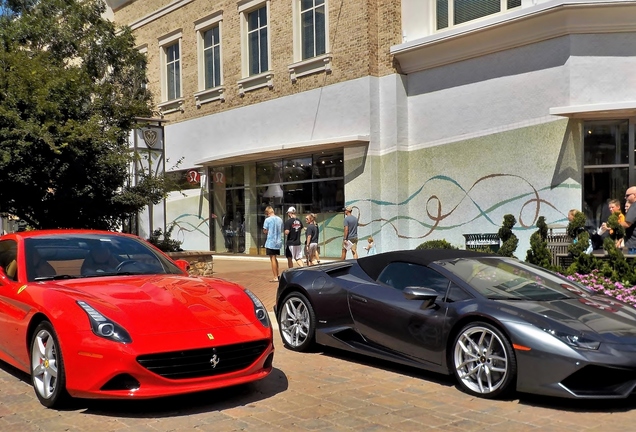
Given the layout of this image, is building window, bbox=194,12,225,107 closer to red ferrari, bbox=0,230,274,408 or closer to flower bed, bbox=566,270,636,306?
flower bed, bbox=566,270,636,306

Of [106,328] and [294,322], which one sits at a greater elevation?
[106,328]

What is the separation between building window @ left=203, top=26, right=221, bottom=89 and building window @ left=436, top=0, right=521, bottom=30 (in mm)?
9220

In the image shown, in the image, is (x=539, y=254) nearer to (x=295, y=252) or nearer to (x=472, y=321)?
(x=472, y=321)

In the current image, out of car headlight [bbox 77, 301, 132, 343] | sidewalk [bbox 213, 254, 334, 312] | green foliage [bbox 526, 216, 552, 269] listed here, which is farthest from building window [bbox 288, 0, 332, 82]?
car headlight [bbox 77, 301, 132, 343]

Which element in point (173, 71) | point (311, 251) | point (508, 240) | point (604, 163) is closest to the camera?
point (508, 240)

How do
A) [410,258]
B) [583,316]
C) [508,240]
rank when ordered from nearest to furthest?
[583,316] → [410,258] → [508,240]

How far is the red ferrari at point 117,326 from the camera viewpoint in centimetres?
486

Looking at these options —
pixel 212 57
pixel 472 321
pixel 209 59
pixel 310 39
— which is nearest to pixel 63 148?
pixel 472 321

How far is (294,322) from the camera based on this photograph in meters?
7.64

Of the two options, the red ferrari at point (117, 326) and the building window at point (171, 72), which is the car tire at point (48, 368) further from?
the building window at point (171, 72)

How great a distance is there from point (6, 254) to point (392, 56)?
42.6 feet

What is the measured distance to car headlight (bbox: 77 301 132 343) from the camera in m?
4.89

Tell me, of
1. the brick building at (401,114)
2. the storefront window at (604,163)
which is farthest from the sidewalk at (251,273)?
the storefront window at (604,163)

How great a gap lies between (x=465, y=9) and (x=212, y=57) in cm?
1044
